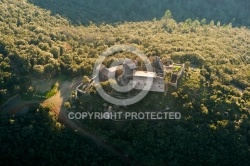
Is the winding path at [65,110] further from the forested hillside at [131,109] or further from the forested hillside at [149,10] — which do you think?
the forested hillside at [149,10]

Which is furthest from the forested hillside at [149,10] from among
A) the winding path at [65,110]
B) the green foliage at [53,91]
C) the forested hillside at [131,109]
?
the winding path at [65,110]

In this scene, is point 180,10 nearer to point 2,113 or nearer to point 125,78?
point 125,78

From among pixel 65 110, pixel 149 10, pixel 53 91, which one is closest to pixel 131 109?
pixel 65 110

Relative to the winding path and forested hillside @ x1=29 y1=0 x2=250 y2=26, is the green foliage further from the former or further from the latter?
forested hillside @ x1=29 y1=0 x2=250 y2=26

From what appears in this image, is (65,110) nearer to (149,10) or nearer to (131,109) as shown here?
(131,109)

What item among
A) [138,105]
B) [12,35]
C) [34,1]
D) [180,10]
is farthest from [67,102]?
[180,10]
